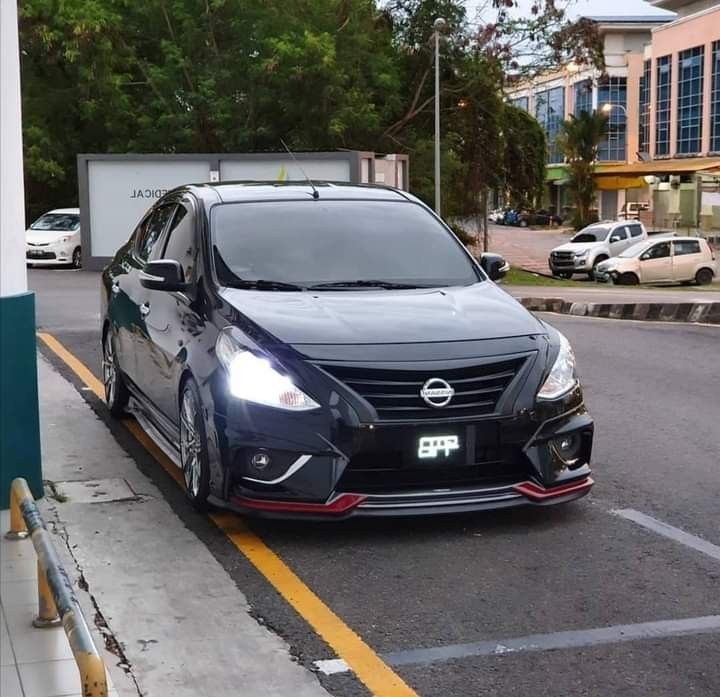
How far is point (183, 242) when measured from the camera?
6898 millimetres

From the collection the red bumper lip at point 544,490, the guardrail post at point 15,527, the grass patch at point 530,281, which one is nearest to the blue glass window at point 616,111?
the grass patch at point 530,281

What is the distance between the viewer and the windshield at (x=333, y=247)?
A: 6332 mm

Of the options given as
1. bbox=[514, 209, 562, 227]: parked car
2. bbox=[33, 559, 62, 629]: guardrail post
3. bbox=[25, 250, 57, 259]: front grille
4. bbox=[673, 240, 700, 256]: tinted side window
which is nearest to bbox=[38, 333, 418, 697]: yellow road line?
bbox=[33, 559, 62, 629]: guardrail post

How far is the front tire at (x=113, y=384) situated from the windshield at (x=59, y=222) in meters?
20.5

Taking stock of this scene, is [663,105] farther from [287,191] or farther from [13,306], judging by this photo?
[13,306]

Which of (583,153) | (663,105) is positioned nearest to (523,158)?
(583,153)

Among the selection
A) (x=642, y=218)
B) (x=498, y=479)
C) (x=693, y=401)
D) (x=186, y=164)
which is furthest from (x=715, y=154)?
(x=498, y=479)

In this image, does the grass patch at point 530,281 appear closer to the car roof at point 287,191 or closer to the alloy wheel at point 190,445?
the car roof at point 287,191

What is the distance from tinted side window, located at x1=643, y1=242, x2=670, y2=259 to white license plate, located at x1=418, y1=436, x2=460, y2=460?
29.3 meters

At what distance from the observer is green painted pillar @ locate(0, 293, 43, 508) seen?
562 cm

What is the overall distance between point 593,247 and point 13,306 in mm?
33846

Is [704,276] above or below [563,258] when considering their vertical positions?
below

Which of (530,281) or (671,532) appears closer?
(671,532)

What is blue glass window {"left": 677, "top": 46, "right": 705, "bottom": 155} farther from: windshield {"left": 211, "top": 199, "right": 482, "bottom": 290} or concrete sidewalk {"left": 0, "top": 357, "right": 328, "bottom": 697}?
concrete sidewalk {"left": 0, "top": 357, "right": 328, "bottom": 697}
